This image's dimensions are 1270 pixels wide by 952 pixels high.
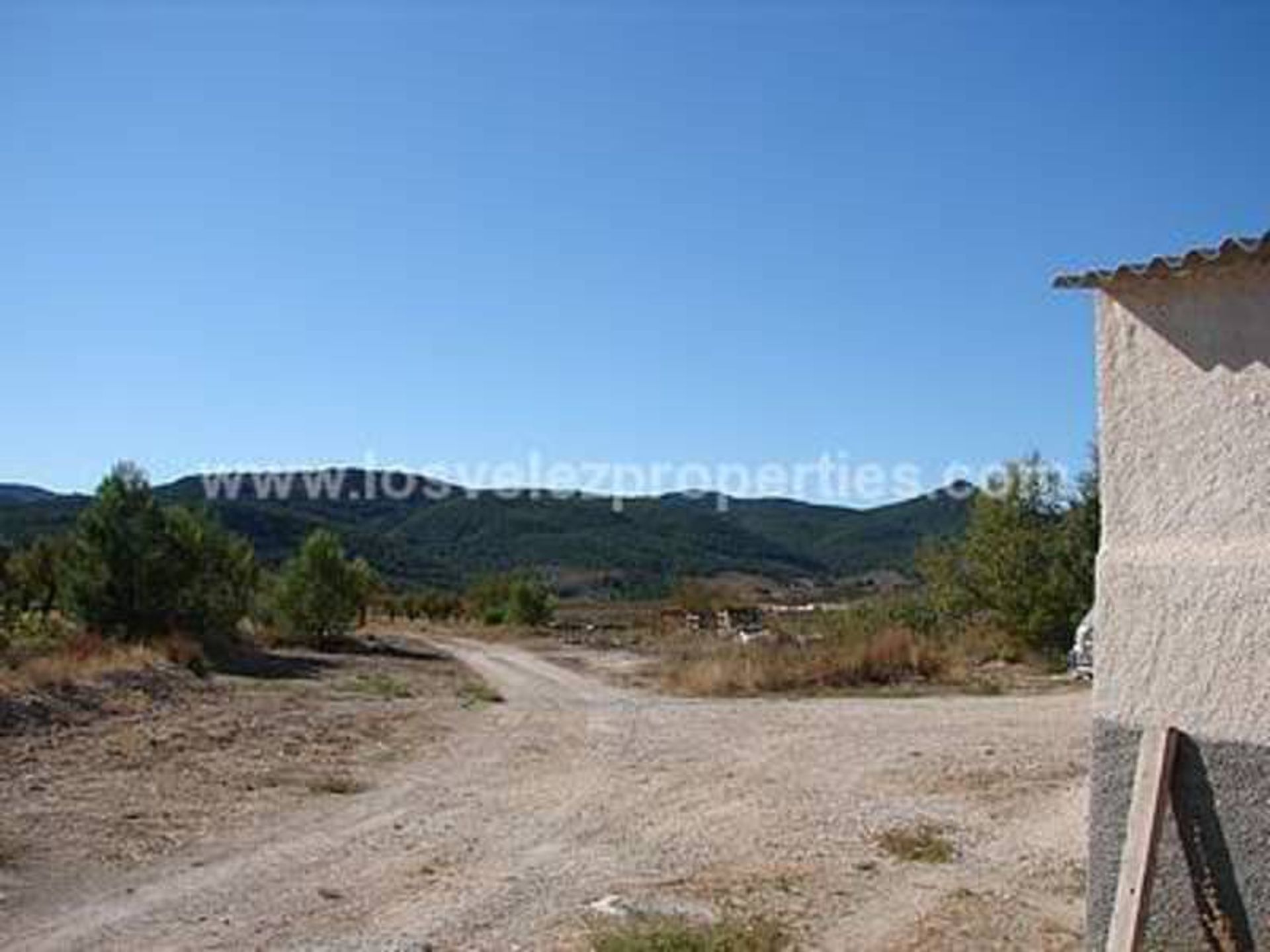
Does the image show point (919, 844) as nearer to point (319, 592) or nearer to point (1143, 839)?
point (1143, 839)

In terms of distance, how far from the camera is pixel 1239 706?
6.81 m

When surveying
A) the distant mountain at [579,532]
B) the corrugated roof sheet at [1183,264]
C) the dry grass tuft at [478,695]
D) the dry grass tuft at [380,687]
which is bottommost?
→ the dry grass tuft at [478,695]

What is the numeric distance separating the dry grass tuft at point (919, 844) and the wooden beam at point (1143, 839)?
3875 millimetres

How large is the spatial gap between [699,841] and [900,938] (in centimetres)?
331

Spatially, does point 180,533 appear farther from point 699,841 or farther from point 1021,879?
point 1021,879

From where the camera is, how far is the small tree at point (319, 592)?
44.9 meters

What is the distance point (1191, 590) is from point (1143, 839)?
4.07ft

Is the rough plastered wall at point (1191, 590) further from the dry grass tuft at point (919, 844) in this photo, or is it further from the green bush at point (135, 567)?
the green bush at point (135, 567)

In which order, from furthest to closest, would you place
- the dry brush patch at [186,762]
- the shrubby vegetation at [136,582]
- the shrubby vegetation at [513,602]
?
the shrubby vegetation at [513,602] < the shrubby vegetation at [136,582] < the dry brush patch at [186,762]

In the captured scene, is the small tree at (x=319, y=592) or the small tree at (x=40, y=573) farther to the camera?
the small tree at (x=319, y=592)

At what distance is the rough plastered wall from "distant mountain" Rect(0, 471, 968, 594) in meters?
102

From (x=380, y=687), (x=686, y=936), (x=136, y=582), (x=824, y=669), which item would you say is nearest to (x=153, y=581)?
(x=136, y=582)

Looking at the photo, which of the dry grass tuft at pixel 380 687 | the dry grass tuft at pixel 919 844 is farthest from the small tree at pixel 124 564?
the dry grass tuft at pixel 919 844

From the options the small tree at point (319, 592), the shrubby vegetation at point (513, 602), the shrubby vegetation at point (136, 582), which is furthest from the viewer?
the shrubby vegetation at point (513, 602)
